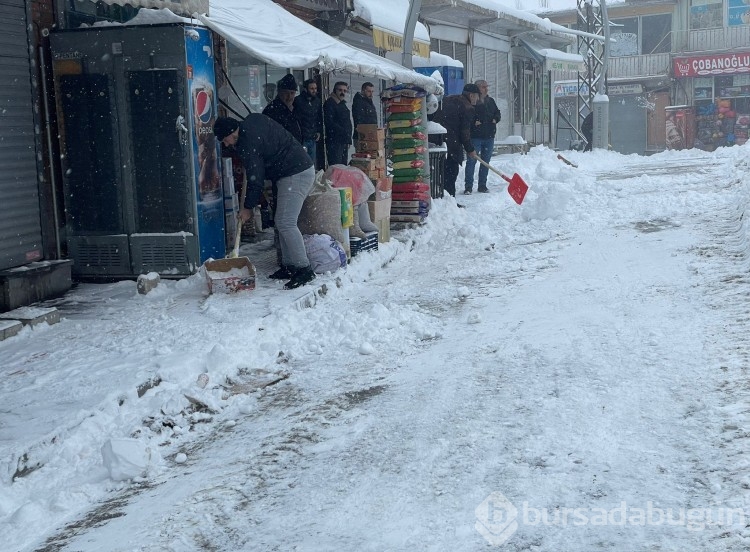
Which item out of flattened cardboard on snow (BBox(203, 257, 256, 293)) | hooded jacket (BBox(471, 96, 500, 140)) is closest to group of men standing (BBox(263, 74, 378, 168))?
flattened cardboard on snow (BBox(203, 257, 256, 293))

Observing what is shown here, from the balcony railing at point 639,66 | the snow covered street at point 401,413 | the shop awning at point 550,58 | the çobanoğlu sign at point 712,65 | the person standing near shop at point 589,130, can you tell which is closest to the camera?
the snow covered street at point 401,413

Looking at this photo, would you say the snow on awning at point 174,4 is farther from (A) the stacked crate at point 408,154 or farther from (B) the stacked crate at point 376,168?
(A) the stacked crate at point 408,154

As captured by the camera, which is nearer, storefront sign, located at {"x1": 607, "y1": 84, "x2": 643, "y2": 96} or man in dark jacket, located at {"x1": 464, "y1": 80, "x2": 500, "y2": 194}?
man in dark jacket, located at {"x1": 464, "y1": 80, "x2": 500, "y2": 194}

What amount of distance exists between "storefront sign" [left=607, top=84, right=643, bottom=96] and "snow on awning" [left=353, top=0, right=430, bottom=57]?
2763cm

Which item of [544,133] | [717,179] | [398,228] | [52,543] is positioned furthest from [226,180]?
[544,133]

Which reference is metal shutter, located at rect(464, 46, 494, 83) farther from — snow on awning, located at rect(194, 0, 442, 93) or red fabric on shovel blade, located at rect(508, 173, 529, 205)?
snow on awning, located at rect(194, 0, 442, 93)

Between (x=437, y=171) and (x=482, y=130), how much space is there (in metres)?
2.20

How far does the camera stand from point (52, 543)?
12.2ft

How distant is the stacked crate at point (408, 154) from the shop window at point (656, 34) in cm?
3224

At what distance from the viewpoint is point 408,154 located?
12734 millimetres

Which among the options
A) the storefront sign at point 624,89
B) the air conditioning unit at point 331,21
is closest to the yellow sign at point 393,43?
the air conditioning unit at point 331,21

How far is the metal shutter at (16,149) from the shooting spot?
7836 millimetres

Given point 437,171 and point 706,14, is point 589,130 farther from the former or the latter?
point 437,171

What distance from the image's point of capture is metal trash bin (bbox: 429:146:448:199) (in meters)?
14.5
